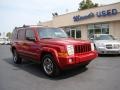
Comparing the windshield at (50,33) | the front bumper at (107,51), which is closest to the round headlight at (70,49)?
the windshield at (50,33)

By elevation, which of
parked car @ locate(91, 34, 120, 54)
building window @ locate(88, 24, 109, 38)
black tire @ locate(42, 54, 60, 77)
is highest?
building window @ locate(88, 24, 109, 38)

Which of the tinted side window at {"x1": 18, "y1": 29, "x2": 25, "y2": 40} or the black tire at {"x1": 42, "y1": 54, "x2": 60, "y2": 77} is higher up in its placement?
the tinted side window at {"x1": 18, "y1": 29, "x2": 25, "y2": 40}

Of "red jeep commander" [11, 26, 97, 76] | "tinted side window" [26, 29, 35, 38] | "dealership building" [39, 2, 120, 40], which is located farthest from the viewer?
"dealership building" [39, 2, 120, 40]

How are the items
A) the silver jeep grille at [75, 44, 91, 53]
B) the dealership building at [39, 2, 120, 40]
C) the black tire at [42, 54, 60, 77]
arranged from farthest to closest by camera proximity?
the dealership building at [39, 2, 120, 40] < the black tire at [42, 54, 60, 77] < the silver jeep grille at [75, 44, 91, 53]

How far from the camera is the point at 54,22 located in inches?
1358

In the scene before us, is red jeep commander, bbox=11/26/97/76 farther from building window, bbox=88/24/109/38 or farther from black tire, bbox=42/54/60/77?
building window, bbox=88/24/109/38

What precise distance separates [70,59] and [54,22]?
28626mm

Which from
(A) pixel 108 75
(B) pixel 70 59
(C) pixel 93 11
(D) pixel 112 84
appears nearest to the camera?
(D) pixel 112 84

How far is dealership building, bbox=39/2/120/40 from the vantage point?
22.6 metres

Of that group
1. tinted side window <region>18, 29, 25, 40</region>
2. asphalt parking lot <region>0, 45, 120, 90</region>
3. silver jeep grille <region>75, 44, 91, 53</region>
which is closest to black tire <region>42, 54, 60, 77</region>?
asphalt parking lot <region>0, 45, 120, 90</region>

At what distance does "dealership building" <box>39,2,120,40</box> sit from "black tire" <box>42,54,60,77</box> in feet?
55.0

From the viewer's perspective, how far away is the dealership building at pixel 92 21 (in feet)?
74.3

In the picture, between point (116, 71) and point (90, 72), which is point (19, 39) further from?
point (116, 71)

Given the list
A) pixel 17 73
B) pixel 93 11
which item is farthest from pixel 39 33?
pixel 93 11
